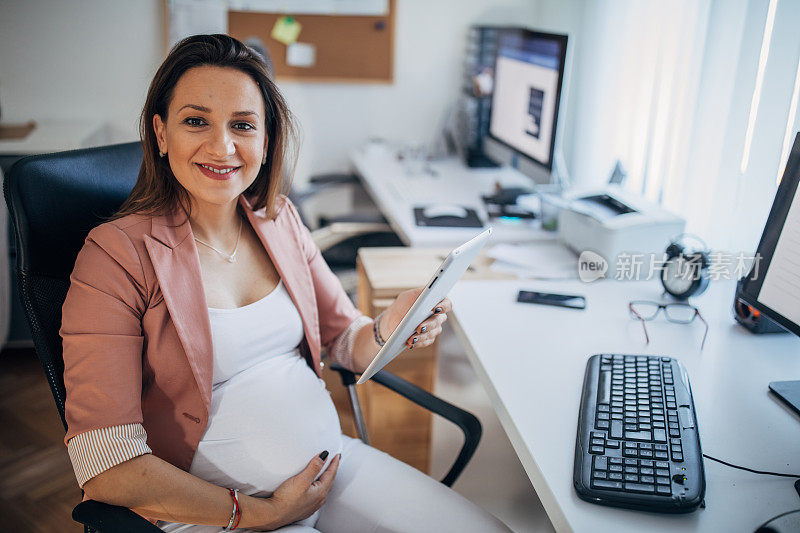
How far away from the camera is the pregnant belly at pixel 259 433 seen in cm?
114

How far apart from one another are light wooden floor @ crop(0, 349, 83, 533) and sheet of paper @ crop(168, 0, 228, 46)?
1499 millimetres

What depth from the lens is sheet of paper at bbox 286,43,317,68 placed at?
3006 mm

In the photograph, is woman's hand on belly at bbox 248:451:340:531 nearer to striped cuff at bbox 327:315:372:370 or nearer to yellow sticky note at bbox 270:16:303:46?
striped cuff at bbox 327:315:372:370

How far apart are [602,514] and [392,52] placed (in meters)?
2.57

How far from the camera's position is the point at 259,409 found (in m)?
1.18

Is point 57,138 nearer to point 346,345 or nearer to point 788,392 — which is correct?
point 346,345

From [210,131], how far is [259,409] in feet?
1.64

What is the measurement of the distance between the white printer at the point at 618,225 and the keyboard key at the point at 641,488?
2.83 feet

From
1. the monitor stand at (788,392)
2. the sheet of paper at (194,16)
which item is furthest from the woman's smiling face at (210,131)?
the sheet of paper at (194,16)

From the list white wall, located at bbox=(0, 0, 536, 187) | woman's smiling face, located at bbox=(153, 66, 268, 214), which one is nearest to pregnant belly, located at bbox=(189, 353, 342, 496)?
woman's smiling face, located at bbox=(153, 66, 268, 214)

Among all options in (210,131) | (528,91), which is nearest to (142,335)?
(210,131)

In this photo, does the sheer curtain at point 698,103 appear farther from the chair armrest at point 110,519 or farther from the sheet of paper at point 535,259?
the chair armrest at point 110,519

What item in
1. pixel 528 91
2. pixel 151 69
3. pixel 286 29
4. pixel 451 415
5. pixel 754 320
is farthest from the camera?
pixel 286 29

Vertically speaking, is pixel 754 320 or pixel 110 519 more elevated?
pixel 754 320
